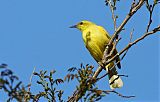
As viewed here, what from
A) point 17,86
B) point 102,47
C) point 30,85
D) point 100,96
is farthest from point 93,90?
point 102,47

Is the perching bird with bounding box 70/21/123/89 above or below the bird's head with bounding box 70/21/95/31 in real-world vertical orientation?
below

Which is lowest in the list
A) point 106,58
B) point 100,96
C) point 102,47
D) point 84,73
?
point 100,96

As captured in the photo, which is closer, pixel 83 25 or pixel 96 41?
pixel 96 41

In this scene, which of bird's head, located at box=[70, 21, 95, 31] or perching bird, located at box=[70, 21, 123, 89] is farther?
bird's head, located at box=[70, 21, 95, 31]

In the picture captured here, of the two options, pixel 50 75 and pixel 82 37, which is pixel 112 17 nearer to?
pixel 50 75

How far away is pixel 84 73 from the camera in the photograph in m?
3.38

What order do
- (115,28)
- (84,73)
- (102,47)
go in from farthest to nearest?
(102,47) → (115,28) → (84,73)

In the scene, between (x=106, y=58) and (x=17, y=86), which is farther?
(x=106, y=58)

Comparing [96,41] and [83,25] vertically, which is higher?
[83,25]

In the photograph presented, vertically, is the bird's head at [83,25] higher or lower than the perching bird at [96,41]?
higher

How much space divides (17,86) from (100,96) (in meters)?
0.77

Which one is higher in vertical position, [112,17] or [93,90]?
[112,17]

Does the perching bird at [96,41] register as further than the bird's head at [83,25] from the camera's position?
No

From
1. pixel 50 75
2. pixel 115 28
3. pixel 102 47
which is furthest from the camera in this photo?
pixel 102 47
